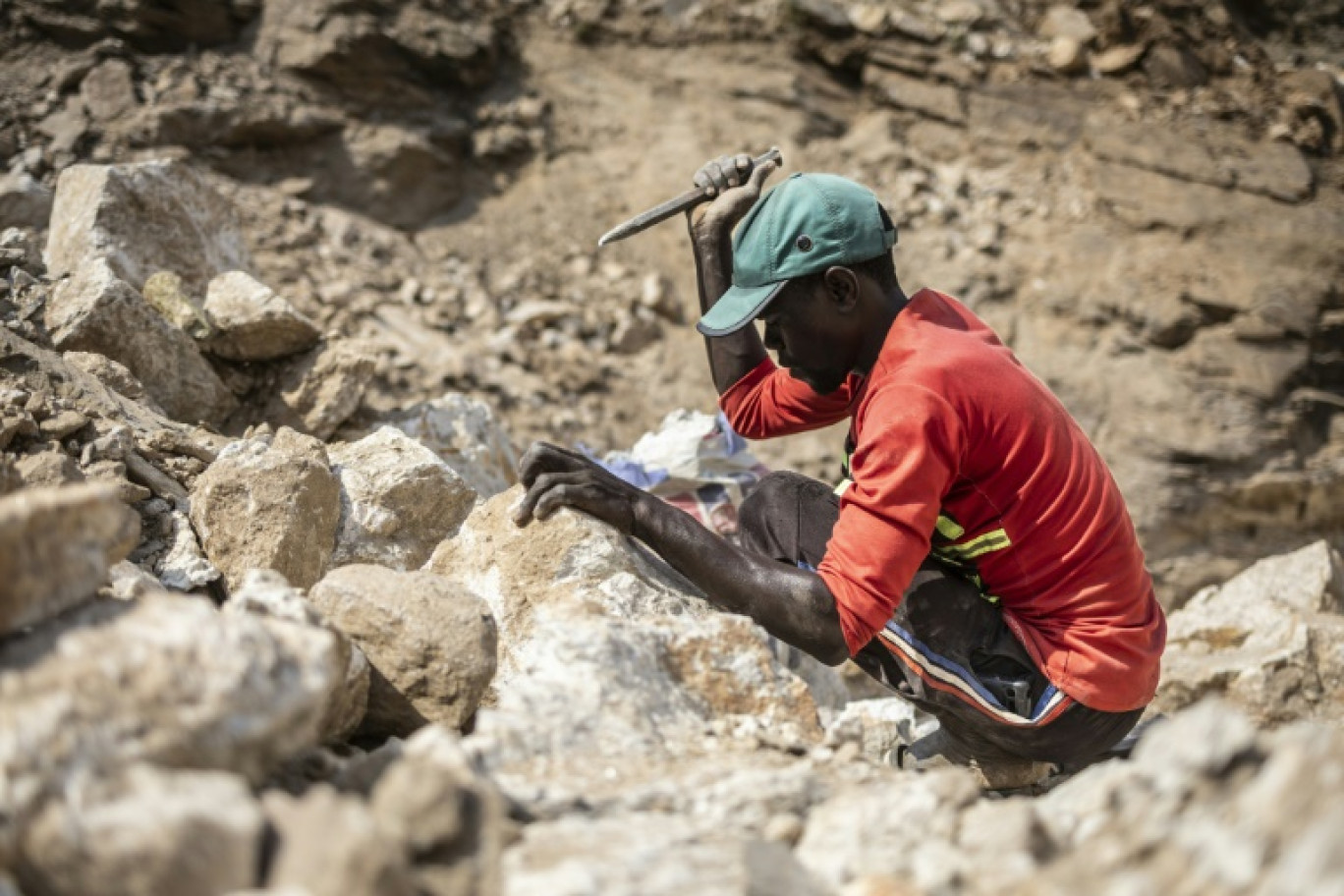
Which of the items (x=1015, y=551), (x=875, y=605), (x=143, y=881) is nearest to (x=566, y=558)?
(x=875, y=605)

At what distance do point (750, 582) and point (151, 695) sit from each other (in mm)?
1293

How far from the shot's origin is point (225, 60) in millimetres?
6449

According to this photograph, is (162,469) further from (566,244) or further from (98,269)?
(566,244)

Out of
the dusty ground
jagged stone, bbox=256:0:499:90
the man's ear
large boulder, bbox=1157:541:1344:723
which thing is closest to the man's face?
the man's ear

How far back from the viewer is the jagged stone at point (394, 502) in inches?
117

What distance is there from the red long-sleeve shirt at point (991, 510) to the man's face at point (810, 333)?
0.08m

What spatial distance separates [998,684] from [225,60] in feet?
18.5

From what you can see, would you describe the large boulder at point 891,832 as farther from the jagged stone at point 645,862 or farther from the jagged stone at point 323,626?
the jagged stone at point 323,626

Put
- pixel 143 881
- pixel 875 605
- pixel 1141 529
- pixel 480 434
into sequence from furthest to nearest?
1. pixel 1141 529
2. pixel 480 434
3. pixel 875 605
4. pixel 143 881

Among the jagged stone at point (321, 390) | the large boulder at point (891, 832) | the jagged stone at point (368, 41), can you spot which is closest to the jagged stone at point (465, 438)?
the jagged stone at point (321, 390)

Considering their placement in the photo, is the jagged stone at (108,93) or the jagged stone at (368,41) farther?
the jagged stone at (368,41)

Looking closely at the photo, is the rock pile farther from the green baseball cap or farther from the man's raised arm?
the man's raised arm

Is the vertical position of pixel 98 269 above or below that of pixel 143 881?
below

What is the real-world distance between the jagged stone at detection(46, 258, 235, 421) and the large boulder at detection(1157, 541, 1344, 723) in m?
3.45
